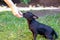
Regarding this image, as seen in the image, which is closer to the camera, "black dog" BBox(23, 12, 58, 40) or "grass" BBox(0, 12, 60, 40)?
"black dog" BBox(23, 12, 58, 40)

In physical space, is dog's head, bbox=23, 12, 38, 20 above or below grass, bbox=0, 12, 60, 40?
above

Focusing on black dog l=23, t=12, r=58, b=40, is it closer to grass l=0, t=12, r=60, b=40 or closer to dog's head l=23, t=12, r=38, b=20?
dog's head l=23, t=12, r=38, b=20

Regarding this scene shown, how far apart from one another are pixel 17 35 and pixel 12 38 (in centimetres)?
23

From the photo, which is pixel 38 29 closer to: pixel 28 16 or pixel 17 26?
pixel 28 16

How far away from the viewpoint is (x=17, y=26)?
613 centimetres

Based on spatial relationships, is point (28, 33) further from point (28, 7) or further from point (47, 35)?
point (28, 7)

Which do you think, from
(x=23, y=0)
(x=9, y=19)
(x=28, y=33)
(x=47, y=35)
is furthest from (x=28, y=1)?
(x=47, y=35)

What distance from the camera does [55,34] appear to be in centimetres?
524

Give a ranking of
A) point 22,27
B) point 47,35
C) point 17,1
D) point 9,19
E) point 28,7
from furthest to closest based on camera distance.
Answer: point 17,1 → point 28,7 → point 9,19 → point 22,27 → point 47,35

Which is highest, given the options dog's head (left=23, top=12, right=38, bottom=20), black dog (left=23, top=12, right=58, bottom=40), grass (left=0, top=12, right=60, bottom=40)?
dog's head (left=23, top=12, right=38, bottom=20)

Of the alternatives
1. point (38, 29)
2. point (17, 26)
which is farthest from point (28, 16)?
point (17, 26)

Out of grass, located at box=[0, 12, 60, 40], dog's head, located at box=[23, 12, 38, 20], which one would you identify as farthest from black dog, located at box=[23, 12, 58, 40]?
grass, located at box=[0, 12, 60, 40]

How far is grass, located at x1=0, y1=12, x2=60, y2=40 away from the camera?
550 centimetres

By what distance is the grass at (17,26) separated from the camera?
5.50m
